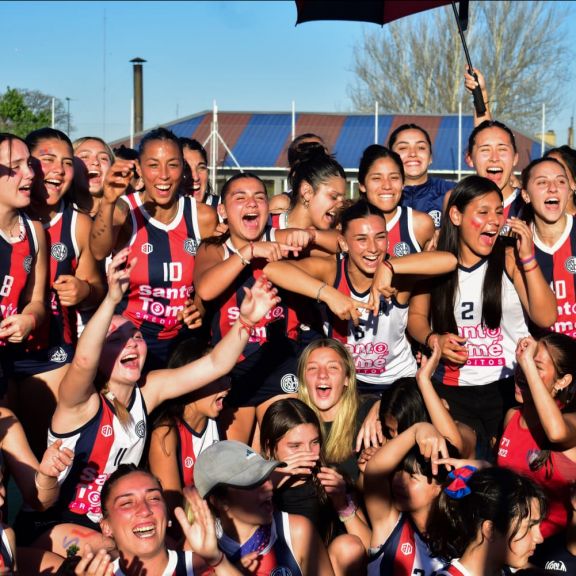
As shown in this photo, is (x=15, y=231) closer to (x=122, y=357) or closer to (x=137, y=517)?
(x=122, y=357)

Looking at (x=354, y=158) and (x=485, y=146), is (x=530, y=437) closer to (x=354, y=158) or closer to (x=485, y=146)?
(x=485, y=146)

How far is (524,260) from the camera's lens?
559 cm

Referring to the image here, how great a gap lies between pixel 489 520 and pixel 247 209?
2.48m

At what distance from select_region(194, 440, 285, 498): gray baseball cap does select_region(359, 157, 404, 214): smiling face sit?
2473mm

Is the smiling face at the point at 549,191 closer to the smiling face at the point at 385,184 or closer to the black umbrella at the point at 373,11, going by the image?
the smiling face at the point at 385,184

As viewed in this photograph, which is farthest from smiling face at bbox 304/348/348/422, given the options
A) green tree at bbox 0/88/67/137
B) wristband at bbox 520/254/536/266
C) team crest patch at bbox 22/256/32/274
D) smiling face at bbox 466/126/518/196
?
green tree at bbox 0/88/67/137

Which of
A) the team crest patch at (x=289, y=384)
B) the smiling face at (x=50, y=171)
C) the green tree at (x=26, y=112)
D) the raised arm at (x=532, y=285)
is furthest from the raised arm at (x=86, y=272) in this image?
the green tree at (x=26, y=112)

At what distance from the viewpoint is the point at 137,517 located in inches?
165

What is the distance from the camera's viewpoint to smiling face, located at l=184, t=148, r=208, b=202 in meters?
7.71

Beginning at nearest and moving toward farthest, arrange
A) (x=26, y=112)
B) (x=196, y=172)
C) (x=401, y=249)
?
(x=401, y=249)
(x=196, y=172)
(x=26, y=112)

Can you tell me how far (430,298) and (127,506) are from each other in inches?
104

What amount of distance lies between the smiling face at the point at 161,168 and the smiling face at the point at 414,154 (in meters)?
2.15

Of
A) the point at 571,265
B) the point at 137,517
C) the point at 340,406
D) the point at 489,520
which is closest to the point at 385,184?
the point at 571,265

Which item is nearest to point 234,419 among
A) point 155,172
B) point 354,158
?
→ point 155,172
